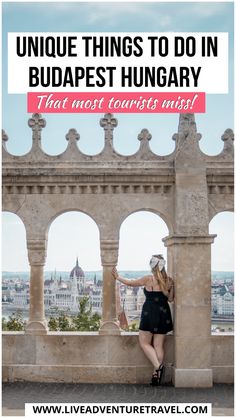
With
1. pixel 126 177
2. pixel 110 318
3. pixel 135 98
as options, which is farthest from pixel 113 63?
pixel 110 318

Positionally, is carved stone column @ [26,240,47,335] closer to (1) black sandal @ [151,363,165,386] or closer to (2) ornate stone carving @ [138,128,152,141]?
(1) black sandal @ [151,363,165,386]

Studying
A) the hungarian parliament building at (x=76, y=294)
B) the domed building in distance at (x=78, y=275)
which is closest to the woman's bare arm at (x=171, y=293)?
the hungarian parliament building at (x=76, y=294)

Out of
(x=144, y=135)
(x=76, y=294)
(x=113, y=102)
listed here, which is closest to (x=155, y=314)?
(x=144, y=135)

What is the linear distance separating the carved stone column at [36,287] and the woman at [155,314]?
127cm

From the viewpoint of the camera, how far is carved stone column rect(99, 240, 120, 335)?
32.6 ft

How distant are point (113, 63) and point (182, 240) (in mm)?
2778

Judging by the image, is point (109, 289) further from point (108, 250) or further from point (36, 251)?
point (36, 251)

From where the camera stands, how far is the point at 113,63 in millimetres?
8922

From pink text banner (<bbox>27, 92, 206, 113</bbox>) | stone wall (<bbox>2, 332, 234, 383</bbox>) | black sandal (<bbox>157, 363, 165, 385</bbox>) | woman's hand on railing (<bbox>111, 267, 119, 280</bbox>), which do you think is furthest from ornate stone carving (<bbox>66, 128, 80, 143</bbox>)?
black sandal (<bbox>157, 363, 165, 385</bbox>)

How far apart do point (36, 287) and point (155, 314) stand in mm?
1872

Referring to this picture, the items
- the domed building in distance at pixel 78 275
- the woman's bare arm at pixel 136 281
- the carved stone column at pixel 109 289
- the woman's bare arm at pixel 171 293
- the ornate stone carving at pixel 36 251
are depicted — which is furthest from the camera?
the domed building in distance at pixel 78 275

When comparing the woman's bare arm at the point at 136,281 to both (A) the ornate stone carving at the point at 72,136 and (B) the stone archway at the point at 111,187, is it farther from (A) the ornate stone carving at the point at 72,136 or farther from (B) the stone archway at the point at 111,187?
(A) the ornate stone carving at the point at 72,136

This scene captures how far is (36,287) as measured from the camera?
9.99 m

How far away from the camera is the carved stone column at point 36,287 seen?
9984 mm
